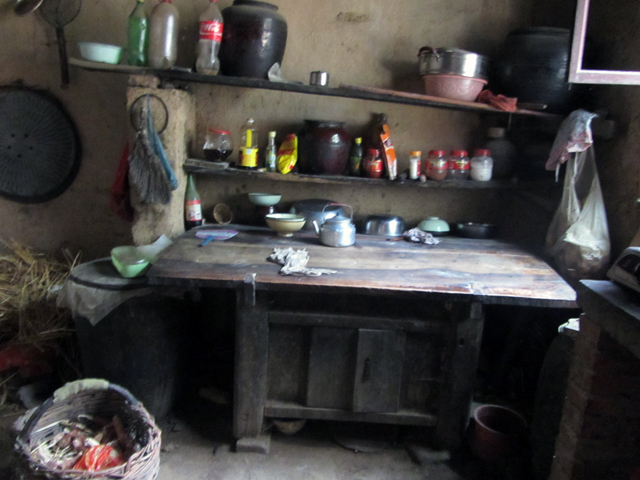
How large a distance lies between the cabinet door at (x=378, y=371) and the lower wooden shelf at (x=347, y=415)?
0.12ft

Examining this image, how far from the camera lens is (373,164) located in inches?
107

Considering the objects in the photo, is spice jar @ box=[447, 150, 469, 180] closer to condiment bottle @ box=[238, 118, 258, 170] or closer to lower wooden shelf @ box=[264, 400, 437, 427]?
condiment bottle @ box=[238, 118, 258, 170]

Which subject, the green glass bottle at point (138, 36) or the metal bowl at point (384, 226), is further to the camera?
the metal bowl at point (384, 226)

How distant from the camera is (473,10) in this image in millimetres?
2773

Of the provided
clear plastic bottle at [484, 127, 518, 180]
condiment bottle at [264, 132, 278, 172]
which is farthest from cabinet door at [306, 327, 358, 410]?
clear plastic bottle at [484, 127, 518, 180]

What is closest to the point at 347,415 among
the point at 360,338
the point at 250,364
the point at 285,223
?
the point at 360,338

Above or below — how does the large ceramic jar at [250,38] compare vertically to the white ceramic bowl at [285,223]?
above

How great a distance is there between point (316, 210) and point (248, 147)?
507 mm

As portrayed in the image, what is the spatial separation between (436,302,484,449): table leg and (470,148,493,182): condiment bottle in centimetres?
91

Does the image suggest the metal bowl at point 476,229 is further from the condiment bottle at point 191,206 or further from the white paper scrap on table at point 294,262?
the condiment bottle at point 191,206

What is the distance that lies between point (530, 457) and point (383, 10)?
7.80 ft

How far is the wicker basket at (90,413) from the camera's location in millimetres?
1663

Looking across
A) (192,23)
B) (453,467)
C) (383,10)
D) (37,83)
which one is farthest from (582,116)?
(37,83)

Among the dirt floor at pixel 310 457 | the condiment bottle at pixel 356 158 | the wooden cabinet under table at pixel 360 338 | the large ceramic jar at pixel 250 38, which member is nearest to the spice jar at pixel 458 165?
the condiment bottle at pixel 356 158
